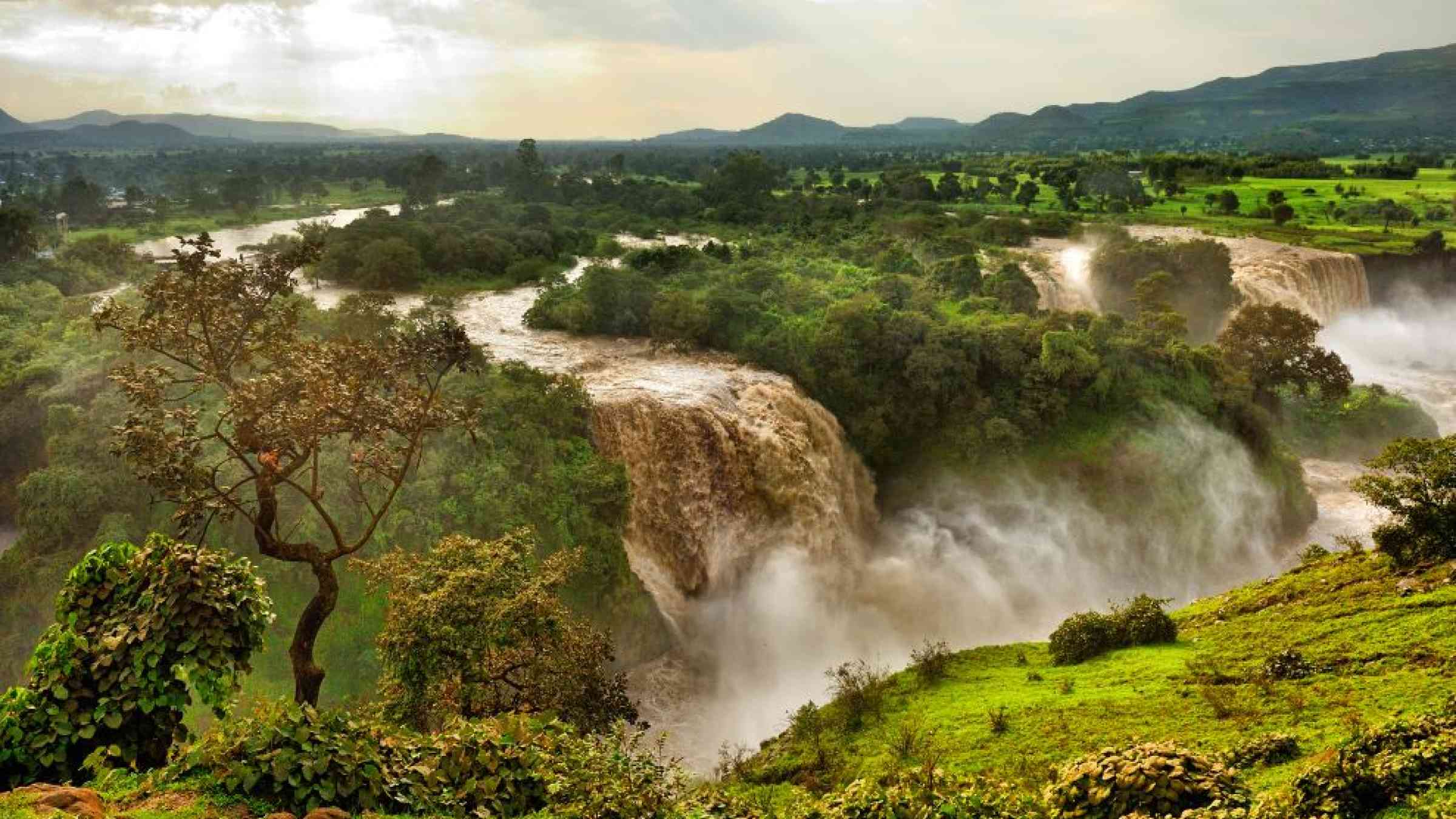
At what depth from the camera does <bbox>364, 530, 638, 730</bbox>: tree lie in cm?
1093

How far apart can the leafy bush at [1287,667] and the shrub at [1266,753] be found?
2947 millimetres

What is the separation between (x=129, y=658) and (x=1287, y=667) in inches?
554

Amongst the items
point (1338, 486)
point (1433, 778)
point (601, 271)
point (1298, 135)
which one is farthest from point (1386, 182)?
point (1298, 135)

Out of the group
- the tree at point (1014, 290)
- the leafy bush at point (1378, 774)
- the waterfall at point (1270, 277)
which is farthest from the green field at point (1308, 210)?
the leafy bush at point (1378, 774)

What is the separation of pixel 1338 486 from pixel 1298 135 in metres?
208

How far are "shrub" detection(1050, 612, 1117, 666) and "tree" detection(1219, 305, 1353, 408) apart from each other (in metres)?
24.1

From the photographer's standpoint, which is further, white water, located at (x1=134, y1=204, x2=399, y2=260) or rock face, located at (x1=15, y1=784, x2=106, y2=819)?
white water, located at (x1=134, y1=204, x2=399, y2=260)

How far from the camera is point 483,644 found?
431 inches

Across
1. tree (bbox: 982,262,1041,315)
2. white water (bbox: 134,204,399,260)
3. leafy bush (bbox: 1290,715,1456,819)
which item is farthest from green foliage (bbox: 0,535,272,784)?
white water (bbox: 134,204,399,260)

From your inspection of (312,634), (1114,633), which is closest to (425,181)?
(1114,633)

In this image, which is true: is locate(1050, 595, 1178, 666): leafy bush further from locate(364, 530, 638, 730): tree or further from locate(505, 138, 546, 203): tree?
locate(505, 138, 546, 203): tree

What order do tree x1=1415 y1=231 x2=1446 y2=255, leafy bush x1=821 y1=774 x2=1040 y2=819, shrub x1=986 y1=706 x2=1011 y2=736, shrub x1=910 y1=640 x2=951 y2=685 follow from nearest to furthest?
leafy bush x1=821 y1=774 x2=1040 y2=819 → shrub x1=986 y1=706 x2=1011 y2=736 → shrub x1=910 y1=640 x2=951 y2=685 → tree x1=1415 y1=231 x2=1446 y2=255

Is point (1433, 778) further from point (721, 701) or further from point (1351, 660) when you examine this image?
point (721, 701)

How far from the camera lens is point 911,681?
16219mm
